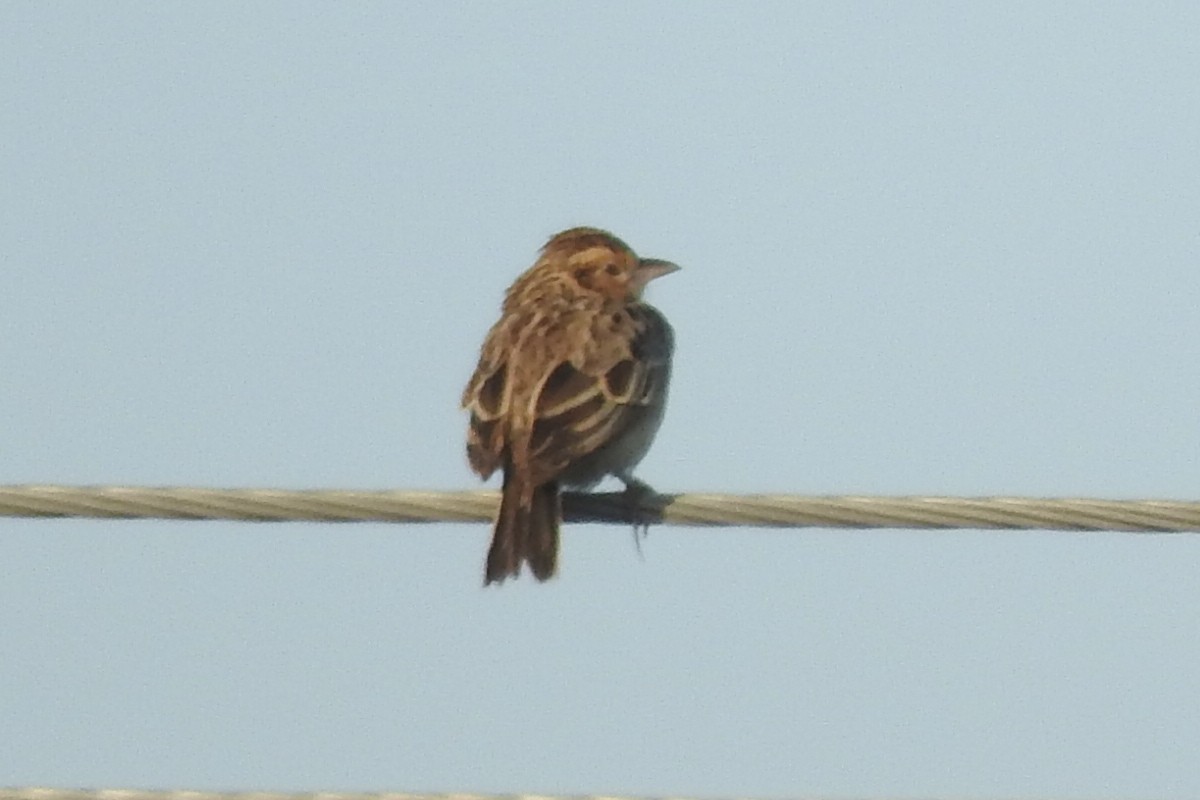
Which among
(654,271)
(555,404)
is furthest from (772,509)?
(654,271)

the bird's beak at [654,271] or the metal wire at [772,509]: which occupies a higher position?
the bird's beak at [654,271]

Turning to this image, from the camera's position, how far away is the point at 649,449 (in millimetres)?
11195

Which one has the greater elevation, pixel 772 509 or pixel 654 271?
pixel 654 271

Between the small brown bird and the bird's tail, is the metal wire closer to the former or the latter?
the bird's tail

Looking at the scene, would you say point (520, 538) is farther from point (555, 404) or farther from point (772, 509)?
point (772, 509)

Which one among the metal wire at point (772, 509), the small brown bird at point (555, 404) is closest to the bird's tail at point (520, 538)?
the small brown bird at point (555, 404)

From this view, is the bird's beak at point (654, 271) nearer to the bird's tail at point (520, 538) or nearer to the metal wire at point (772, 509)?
the bird's tail at point (520, 538)

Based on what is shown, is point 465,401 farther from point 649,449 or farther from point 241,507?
point 241,507

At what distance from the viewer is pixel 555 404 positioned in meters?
10.5

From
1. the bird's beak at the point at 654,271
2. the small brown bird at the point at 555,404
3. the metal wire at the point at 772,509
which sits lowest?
the metal wire at the point at 772,509

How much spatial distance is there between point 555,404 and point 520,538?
2.49 ft

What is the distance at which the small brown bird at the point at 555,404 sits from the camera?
32.8 feet

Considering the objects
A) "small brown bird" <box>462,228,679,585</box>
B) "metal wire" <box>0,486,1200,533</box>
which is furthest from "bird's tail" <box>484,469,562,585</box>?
"metal wire" <box>0,486,1200,533</box>

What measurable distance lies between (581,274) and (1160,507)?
18.2 feet
